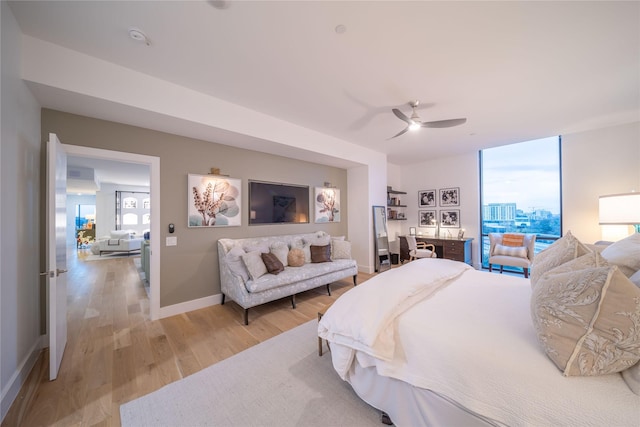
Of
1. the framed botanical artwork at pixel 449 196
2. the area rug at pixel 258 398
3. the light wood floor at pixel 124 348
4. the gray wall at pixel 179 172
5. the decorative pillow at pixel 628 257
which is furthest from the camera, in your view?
the framed botanical artwork at pixel 449 196

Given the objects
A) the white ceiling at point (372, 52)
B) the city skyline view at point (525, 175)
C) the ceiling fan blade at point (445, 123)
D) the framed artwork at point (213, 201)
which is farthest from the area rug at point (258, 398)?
the city skyline view at point (525, 175)

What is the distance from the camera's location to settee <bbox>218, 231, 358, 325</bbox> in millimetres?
2902

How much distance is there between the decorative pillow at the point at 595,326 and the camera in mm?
916

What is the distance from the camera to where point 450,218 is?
5.75m

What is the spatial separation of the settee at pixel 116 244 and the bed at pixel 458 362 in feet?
29.1

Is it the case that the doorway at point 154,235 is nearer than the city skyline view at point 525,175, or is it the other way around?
the doorway at point 154,235

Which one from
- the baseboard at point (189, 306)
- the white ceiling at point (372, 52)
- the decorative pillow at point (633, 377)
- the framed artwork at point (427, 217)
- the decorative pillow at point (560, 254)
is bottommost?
the baseboard at point (189, 306)

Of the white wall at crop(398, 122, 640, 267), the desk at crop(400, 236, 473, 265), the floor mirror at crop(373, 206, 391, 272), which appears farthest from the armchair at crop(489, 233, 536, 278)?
the floor mirror at crop(373, 206, 391, 272)

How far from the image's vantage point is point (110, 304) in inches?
134

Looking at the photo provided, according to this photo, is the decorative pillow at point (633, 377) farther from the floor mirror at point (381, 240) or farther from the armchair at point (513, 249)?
the floor mirror at point (381, 240)

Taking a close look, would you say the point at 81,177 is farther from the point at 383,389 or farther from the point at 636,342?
the point at 636,342

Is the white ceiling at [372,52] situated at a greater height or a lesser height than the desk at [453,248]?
greater

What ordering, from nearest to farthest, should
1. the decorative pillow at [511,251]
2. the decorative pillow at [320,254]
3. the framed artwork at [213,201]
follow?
the framed artwork at [213,201] → the decorative pillow at [320,254] → the decorative pillow at [511,251]

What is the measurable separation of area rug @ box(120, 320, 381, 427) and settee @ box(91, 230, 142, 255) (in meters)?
7.94
